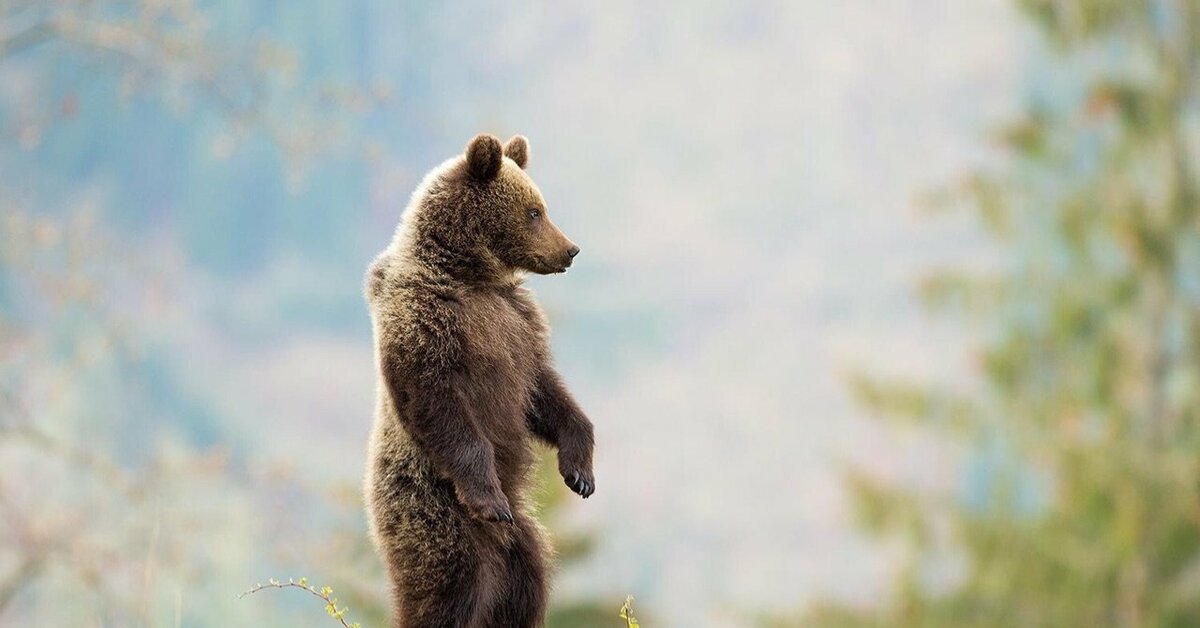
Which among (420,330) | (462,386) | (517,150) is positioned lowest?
(462,386)

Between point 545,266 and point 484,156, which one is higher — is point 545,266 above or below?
below

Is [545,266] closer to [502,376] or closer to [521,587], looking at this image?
[502,376]

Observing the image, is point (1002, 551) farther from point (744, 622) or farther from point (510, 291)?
point (510, 291)

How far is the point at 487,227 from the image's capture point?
9.79ft

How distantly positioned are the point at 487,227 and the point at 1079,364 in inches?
340

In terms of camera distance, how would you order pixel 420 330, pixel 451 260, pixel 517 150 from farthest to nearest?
1. pixel 517 150
2. pixel 451 260
3. pixel 420 330

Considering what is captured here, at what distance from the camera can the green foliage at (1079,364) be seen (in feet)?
34.1

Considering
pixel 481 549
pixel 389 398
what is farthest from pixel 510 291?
pixel 481 549

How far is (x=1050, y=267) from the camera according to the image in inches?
425

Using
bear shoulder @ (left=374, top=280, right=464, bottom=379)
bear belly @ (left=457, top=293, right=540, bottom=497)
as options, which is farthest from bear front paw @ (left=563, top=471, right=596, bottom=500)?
bear shoulder @ (left=374, top=280, right=464, bottom=379)

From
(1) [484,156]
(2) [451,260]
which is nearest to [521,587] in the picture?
A: (2) [451,260]

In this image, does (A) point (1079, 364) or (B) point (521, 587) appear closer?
(B) point (521, 587)

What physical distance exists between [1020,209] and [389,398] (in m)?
8.71

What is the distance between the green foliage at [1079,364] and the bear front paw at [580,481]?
7.98 meters
